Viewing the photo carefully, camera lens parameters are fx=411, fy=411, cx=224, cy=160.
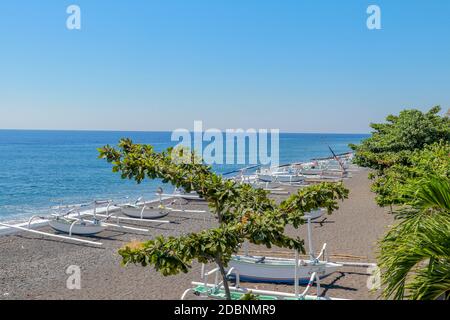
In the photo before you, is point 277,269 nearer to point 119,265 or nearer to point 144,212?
point 119,265

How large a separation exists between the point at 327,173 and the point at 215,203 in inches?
1694

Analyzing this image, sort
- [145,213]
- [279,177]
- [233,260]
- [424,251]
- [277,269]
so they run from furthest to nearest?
[279,177], [145,213], [233,260], [277,269], [424,251]

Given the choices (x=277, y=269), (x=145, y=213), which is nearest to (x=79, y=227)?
(x=145, y=213)

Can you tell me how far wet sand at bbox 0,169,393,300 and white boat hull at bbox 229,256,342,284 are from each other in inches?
10.3

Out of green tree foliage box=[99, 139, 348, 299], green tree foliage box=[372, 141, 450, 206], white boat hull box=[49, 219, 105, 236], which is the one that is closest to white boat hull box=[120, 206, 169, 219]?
white boat hull box=[49, 219, 105, 236]

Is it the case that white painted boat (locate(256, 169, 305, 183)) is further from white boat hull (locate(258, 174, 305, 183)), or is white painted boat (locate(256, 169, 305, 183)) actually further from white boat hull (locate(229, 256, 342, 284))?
white boat hull (locate(229, 256, 342, 284))

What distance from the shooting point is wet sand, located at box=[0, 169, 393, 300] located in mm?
10797

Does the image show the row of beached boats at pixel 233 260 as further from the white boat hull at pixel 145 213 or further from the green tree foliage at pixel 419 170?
the green tree foliage at pixel 419 170

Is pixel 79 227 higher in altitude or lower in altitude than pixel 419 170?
lower

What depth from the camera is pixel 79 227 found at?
17.5 meters

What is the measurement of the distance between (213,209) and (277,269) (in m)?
6.87

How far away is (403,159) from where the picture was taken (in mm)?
15828
